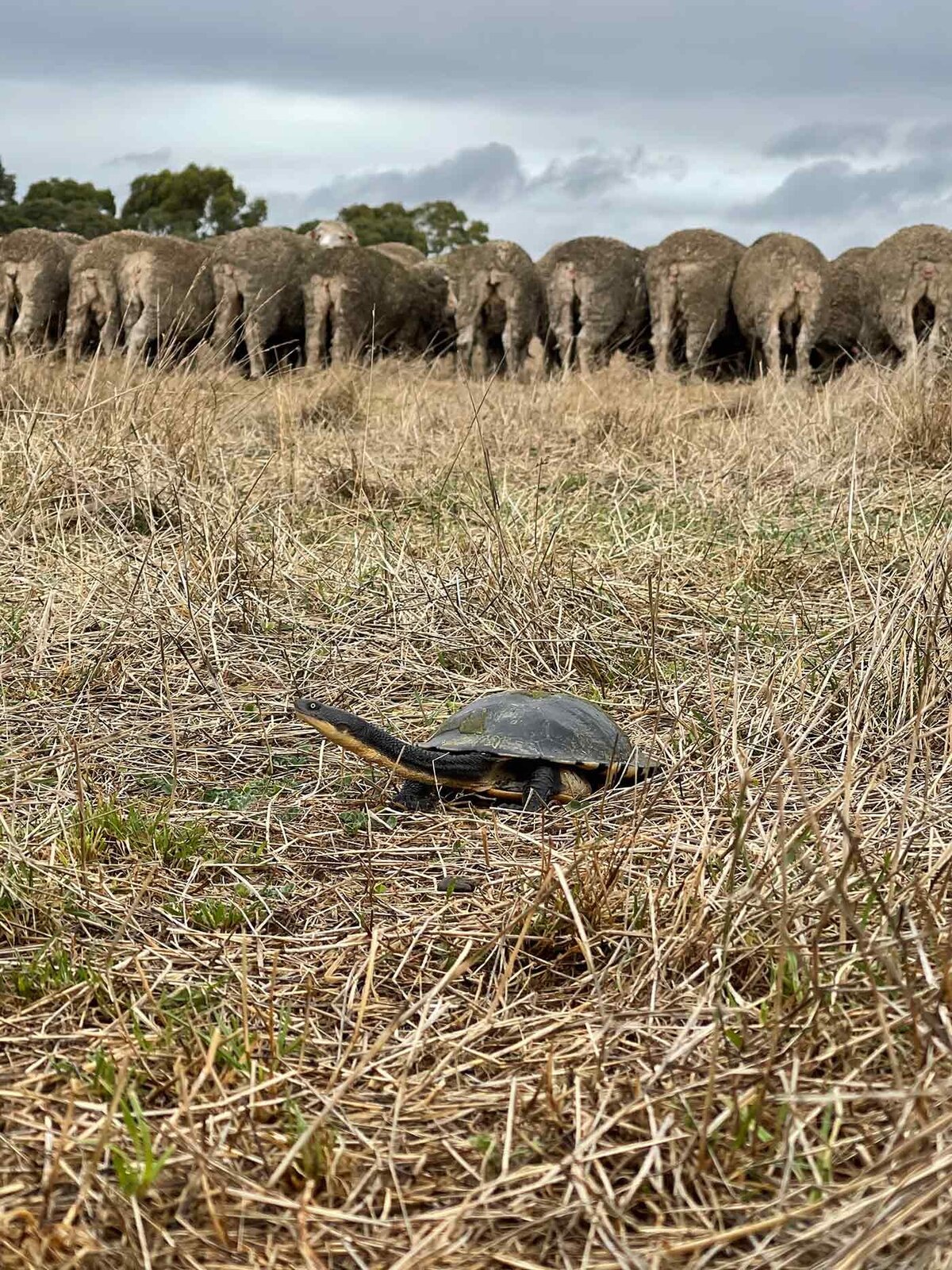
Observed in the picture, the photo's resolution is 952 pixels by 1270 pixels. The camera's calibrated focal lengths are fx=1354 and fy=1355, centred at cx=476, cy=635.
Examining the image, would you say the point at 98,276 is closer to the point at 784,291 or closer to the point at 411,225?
the point at 784,291

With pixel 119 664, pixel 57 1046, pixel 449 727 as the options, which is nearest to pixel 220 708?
pixel 119 664

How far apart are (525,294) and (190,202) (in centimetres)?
3300

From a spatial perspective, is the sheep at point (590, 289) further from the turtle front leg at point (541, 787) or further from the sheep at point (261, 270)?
the turtle front leg at point (541, 787)

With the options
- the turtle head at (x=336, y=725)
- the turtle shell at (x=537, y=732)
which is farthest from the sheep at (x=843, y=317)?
the turtle head at (x=336, y=725)

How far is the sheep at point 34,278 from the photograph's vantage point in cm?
1959

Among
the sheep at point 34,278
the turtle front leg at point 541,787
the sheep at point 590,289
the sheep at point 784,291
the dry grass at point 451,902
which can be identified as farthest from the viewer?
the sheep at point 34,278

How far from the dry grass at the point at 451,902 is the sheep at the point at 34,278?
14220 mm

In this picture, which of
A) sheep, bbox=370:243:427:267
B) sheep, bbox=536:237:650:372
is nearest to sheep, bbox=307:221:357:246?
sheep, bbox=370:243:427:267

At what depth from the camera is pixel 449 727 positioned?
388cm

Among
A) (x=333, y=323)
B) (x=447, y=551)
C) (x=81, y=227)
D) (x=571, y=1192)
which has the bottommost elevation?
(x=571, y=1192)

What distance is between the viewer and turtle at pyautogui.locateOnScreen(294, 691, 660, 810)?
367 cm

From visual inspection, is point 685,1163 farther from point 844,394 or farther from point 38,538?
point 844,394

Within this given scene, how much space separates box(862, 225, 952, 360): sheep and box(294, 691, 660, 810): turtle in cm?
1410

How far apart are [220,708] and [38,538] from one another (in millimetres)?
2132
